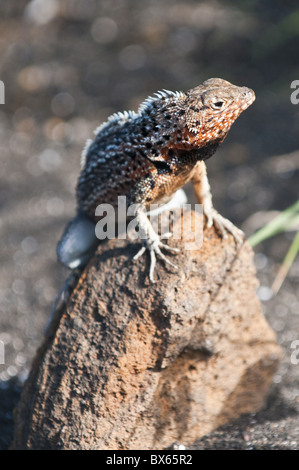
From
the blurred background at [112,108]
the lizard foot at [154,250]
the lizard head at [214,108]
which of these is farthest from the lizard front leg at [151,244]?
the blurred background at [112,108]

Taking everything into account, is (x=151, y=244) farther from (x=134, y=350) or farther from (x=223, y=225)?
(x=134, y=350)

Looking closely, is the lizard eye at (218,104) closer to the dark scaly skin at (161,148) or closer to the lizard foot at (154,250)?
the dark scaly skin at (161,148)

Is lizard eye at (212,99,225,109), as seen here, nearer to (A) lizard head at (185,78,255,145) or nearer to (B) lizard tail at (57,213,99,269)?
(A) lizard head at (185,78,255,145)

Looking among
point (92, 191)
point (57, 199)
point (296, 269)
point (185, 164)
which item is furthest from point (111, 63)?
point (185, 164)

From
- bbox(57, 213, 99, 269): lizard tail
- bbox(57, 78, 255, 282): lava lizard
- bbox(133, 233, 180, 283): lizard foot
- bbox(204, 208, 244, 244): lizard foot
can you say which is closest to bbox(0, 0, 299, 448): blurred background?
bbox(57, 213, 99, 269): lizard tail

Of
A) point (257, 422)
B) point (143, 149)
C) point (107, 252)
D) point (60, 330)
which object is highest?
point (143, 149)

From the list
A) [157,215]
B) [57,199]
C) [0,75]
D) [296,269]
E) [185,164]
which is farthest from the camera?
[0,75]
